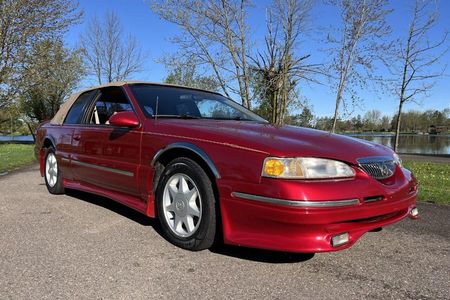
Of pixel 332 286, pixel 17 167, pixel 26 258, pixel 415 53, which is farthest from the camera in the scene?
pixel 415 53

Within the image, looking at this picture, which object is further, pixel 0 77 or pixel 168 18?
pixel 0 77

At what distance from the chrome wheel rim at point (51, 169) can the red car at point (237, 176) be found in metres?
1.37

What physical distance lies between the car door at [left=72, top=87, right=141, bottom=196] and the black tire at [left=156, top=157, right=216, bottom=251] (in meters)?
0.45

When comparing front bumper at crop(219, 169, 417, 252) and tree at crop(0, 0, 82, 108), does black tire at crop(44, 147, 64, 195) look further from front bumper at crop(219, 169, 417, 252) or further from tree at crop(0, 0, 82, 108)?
tree at crop(0, 0, 82, 108)

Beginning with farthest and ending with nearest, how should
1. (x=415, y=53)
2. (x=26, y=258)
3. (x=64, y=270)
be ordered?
(x=415, y=53)
(x=26, y=258)
(x=64, y=270)

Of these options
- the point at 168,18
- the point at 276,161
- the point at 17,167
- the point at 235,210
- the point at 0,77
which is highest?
the point at 168,18

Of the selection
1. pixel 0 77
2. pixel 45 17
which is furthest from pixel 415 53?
pixel 0 77

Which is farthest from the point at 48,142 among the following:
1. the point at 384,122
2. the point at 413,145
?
the point at 384,122

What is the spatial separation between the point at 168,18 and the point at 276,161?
454 inches

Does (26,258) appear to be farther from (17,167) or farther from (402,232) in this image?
(17,167)

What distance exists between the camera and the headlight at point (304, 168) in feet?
9.98

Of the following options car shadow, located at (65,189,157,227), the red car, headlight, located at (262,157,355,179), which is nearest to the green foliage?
car shadow, located at (65,189,157,227)

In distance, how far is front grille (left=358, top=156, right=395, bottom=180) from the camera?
3265 mm

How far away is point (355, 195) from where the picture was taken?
3.03m
